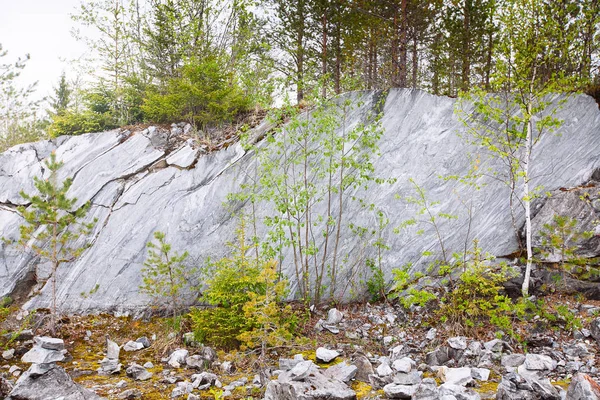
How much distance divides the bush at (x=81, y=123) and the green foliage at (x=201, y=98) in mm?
1482

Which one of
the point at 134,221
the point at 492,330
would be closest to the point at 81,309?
the point at 134,221

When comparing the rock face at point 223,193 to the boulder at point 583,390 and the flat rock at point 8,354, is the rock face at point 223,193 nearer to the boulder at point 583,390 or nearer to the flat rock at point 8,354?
the flat rock at point 8,354

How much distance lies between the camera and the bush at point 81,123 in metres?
12.7

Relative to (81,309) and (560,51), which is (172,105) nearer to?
(81,309)

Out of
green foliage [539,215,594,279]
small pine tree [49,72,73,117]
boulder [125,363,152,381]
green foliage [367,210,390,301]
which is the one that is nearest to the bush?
boulder [125,363,152,381]

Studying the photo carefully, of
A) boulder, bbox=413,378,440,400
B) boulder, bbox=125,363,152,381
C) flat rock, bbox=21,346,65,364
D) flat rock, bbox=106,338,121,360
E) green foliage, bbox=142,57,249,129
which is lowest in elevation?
flat rock, bbox=106,338,121,360

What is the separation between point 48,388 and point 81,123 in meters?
10.6

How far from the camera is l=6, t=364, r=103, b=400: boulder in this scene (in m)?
4.41

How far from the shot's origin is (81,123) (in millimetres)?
12820

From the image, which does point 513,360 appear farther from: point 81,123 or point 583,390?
point 81,123

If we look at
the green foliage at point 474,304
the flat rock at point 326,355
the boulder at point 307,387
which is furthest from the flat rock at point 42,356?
the green foliage at point 474,304

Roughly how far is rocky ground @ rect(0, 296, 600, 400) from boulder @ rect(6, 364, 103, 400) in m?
0.01

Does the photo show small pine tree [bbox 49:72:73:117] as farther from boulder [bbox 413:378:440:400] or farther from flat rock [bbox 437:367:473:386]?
boulder [bbox 413:378:440:400]

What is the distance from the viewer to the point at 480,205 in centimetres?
874
